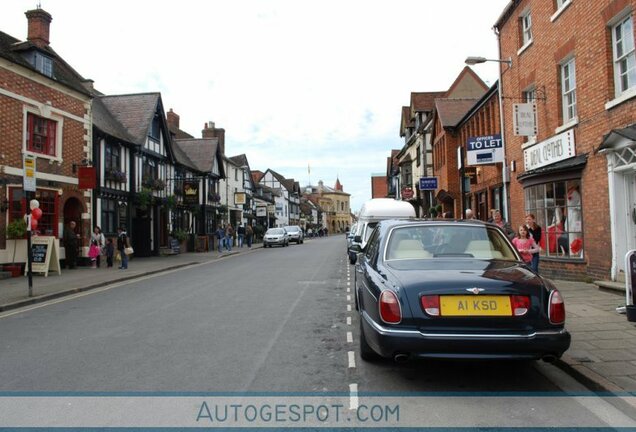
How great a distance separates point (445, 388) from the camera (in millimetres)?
4547

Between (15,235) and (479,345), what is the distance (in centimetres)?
1563

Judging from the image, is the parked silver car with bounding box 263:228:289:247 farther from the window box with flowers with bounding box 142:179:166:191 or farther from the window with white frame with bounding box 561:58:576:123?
the window with white frame with bounding box 561:58:576:123

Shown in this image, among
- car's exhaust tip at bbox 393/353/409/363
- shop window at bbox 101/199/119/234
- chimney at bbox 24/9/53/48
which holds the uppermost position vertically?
chimney at bbox 24/9/53/48

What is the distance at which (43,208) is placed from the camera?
1725cm

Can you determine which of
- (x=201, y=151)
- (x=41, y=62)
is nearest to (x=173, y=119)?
(x=201, y=151)

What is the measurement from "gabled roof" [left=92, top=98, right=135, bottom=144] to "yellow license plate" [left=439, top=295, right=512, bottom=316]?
2001cm

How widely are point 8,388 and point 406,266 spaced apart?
13.3ft

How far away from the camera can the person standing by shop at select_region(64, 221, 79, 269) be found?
17984 mm

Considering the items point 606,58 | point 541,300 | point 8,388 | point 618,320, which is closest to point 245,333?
point 8,388

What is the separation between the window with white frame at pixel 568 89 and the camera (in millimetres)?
12133

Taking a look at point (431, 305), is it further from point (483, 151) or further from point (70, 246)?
point (70, 246)

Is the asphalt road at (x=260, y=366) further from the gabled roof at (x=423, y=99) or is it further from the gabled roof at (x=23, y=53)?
the gabled roof at (x=423, y=99)

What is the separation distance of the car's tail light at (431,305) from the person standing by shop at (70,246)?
16889mm

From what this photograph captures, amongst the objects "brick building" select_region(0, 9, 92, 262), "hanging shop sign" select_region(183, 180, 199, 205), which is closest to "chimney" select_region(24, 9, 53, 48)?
"brick building" select_region(0, 9, 92, 262)
